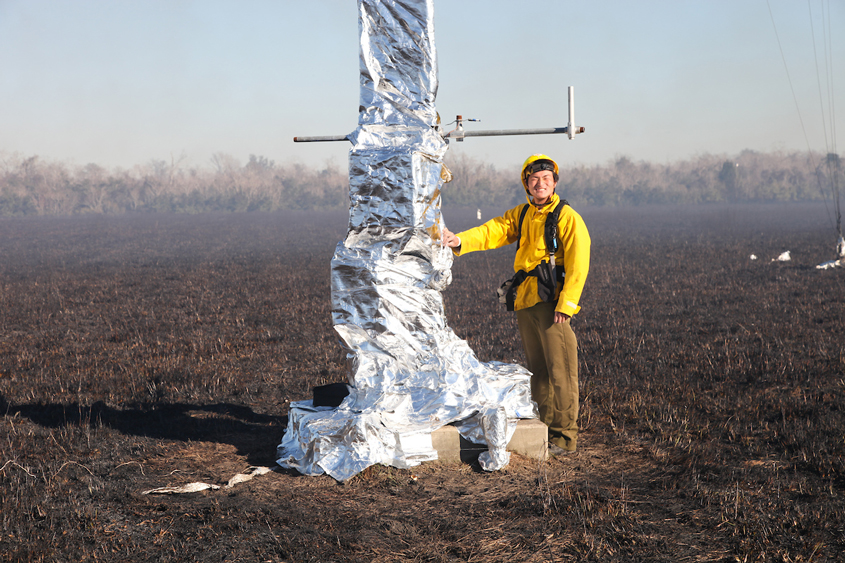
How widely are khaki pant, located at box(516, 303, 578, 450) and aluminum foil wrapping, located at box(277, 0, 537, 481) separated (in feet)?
1.34

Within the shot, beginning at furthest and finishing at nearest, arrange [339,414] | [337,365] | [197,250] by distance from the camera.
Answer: [197,250] → [337,365] → [339,414]

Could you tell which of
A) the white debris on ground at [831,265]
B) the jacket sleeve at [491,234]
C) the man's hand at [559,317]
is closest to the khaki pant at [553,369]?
the man's hand at [559,317]

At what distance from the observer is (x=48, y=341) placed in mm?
11688

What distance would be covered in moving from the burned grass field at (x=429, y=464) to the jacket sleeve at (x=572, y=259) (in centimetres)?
128

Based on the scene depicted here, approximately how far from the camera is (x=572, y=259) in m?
5.09

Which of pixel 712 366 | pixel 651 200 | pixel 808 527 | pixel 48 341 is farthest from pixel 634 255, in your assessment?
pixel 651 200

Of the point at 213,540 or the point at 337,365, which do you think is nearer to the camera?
the point at 213,540

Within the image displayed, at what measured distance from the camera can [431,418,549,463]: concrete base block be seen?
5.11m

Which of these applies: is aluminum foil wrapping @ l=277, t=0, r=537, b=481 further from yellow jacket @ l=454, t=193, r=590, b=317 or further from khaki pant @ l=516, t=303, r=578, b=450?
yellow jacket @ l=454, t=193, r=590, b=317

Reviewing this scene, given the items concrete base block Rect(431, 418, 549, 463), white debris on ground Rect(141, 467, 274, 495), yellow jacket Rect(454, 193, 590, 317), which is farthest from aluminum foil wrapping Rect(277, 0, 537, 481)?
yellow jacket Rect(454, 193, 590, 317)

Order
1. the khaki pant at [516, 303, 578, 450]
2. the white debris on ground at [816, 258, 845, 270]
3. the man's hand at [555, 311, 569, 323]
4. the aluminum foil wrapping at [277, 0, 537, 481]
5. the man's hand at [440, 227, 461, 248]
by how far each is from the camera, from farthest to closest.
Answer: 1. the white debris on ground at [816, 258, 845, 270]
2. the man's hand at [440, 227, 461, 248]
3. the khaki pant at [516, 303, 578, 450]
4. the man's hand at [555, 311, 569, 323]
5. the aluminum foil wrapping at [277, 0, 537, 481]

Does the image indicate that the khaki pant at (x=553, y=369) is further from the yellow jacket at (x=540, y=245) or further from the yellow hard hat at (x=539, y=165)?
the yellow hard hat at (x=539, y=165)

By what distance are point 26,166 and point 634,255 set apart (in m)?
130

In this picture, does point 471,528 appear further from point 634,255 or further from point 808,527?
point 634,255
